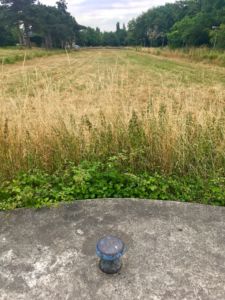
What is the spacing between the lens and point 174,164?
297 centimetres

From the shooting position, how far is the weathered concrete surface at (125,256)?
149cm

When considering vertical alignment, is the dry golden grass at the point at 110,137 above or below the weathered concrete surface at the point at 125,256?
→ above

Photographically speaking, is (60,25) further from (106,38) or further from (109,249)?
(106,38)

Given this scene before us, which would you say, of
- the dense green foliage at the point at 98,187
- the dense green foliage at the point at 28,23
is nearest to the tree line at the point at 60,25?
the dense green foliage at the point at 28,23

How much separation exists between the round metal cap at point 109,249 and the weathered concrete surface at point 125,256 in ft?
0.45

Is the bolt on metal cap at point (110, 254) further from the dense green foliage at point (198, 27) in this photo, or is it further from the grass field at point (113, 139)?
the dense green foliage at point (198, 27)

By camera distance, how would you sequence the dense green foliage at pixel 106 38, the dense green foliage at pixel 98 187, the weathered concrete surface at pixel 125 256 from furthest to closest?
the dense green foliage at pixel 106 38 → the dense green foliage at pixel 98 187 → the weathered concrete surface at pixel 125 256

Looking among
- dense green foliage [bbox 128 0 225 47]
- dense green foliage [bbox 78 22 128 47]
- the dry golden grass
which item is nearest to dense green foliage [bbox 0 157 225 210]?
the dry golden grass

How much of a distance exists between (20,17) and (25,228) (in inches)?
1388

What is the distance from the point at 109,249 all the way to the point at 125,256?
21cm

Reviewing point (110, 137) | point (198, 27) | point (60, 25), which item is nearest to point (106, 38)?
point (60, 25)

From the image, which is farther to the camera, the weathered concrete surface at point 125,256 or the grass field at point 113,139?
the grass field at point 113,139

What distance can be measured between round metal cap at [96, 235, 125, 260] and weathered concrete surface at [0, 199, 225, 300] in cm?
14

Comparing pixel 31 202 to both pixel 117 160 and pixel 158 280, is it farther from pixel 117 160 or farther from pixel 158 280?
pixel 158 280
